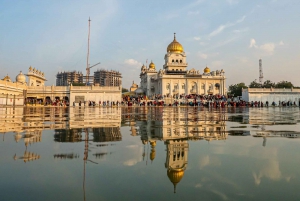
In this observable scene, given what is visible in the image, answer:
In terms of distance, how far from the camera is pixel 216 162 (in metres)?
4.18

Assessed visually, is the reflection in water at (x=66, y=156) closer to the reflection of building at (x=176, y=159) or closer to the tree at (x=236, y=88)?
the reflection of building at (x=176, y=159)

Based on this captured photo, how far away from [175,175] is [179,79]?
74.1 meters

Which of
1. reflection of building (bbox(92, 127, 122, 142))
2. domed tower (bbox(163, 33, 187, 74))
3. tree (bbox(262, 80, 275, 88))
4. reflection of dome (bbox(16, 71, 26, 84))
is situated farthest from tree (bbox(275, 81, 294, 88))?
reflection of building (bbox(92, 127, 122, 142))

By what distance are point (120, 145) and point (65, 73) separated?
168 meters

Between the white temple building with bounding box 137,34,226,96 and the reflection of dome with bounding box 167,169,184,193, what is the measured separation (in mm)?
71646

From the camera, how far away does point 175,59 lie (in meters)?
81.4

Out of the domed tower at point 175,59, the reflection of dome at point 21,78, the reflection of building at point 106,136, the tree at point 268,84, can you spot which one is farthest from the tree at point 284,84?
the reflection of building at point 106,136

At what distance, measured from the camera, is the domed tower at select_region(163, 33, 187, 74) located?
8051cm

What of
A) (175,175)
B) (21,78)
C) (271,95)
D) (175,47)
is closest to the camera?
(175,175)

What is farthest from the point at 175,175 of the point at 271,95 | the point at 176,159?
the point at 271,95

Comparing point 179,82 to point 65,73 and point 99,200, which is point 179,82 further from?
point 65,73

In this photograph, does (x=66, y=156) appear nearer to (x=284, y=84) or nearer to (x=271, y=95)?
(x=271, y=95)

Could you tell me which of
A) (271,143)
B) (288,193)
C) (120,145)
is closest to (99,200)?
(288,193)

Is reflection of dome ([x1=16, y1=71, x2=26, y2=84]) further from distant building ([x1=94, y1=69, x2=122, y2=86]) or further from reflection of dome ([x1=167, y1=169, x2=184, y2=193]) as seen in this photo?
distant building ([x1=94, y1=69, x2=122, y2=86])
